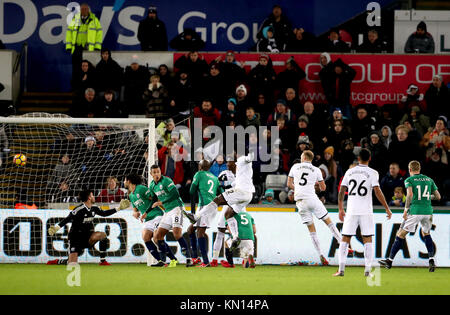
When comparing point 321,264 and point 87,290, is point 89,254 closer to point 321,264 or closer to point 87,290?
point 321,264

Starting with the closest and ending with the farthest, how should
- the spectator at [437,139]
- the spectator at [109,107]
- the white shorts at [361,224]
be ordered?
the white shorts at [361,224]
the spectator at [437,139]
the spectator at [109,107]

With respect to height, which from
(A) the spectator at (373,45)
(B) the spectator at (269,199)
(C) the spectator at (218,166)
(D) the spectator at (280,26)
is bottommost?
(B) the spectator at (269,199)

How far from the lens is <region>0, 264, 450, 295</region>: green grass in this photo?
420 inches

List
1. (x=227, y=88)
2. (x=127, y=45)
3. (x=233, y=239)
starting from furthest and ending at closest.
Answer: (x=127, y=45) < (x=227, y=88) < (x=233, y=239)

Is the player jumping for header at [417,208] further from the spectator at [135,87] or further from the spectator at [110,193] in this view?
the spectator at [135,87]

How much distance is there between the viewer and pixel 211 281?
12.1m

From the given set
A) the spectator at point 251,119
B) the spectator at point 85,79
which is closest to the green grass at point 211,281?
the spectator at point 251,119

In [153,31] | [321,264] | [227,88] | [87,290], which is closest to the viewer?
[87,290]

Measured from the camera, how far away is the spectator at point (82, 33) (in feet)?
69.9

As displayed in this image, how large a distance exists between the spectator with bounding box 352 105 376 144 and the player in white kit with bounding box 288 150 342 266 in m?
4.20

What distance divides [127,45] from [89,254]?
8.65 metres

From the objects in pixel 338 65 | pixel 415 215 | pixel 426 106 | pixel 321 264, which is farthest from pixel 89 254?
pixel 426 106

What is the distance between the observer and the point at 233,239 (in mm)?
15164

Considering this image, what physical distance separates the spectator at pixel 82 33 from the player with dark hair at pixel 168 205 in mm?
6909
